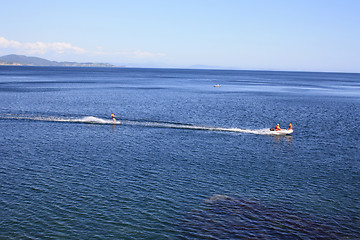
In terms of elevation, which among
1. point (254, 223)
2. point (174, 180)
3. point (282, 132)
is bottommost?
point (254, 223)

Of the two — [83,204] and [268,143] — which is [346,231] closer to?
[83,204]

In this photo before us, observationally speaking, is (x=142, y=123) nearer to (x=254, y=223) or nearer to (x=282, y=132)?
(x=282, y=132)

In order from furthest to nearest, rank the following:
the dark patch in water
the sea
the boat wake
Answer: the boat wake, the sea, the dark patch in water

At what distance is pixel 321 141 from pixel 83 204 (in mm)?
40157

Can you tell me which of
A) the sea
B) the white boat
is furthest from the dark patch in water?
the white boat

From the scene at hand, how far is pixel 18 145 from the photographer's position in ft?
154

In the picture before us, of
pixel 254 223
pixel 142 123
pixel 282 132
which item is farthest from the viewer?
pixel 142 123

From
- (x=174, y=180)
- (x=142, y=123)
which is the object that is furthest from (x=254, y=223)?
(x=142, y=123)

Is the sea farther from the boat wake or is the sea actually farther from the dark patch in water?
the boat wake

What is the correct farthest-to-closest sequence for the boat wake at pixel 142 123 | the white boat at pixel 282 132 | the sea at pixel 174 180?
1. the boat wake at pixel 142 123
2. the white boat at pixel 282 132
3. the sea at pixel 174 180

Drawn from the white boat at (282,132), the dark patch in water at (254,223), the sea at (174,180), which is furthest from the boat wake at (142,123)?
the dark patch in water at (254,223)

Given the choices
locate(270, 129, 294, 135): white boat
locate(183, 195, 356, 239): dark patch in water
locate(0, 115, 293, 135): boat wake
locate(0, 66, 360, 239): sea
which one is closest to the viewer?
locate(183, 195, 356, 239): dark patch in water

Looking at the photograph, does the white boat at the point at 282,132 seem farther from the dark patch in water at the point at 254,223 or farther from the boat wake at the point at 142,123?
the dark patch in water at the point at 254,223

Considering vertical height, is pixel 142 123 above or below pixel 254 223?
above
